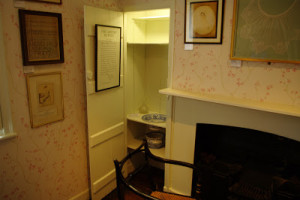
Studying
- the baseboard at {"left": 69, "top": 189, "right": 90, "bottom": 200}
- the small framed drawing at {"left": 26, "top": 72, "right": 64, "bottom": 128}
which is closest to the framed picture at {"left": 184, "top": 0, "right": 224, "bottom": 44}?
the small framed drawing at {"left": 26, "top": 72, "right": 64, "bottom": 128}

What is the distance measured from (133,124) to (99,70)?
95 cm

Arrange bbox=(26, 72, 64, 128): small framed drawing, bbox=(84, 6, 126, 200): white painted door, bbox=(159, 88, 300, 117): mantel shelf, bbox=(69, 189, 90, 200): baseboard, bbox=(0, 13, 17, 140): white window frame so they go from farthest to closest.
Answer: bbox=(69, 189, 90, 200): baseboard, bbox=(84, 6, 126, 200): white painted door, bbox=(26, 72, 64, 128): small framed drawing, bbox=(0, 13, 17, 140): white window frame, bbox=(159, 88, 300, 117): mantel shelf

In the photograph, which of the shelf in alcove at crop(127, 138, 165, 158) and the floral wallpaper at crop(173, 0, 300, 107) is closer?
the floral wallpaper at crop(173, 0, 300, 107)

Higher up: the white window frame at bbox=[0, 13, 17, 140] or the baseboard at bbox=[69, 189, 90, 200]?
the white window frame at bbox=[0, 13, 17, 140]

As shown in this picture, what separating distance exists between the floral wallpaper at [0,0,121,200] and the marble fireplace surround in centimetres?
88

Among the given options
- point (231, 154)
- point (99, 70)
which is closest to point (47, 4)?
point (99, 70)

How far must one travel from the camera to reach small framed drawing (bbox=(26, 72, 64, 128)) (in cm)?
188

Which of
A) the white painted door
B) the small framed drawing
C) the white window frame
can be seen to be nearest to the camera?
the white window frame

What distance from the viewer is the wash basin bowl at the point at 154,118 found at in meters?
2.74

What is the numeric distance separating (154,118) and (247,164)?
1.21m

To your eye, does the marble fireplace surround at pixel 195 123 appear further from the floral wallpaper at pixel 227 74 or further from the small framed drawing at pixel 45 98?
the small framed drawing at pixel 45 98

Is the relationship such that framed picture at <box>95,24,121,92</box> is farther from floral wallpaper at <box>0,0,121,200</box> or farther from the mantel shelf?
the mantel shelf

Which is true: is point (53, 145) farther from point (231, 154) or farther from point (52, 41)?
point (231, 154)

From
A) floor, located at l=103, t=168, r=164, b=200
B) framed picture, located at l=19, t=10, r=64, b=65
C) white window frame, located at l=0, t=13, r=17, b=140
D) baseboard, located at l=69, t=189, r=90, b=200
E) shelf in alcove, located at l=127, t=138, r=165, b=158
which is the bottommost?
floor, located at l=103, t=168, r=164, b=200
